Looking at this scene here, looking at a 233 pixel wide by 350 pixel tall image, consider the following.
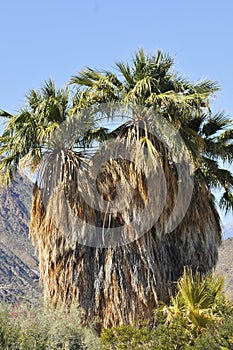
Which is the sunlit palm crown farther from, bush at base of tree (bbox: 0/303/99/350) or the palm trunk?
bush at base of tree (bbox: 0/303/99/350)

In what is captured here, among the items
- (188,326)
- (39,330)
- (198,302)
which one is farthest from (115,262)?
(39,330)

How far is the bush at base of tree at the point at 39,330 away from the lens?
348 inches

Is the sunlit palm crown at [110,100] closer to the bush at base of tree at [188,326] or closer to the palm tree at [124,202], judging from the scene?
the palm tree at [124,202]

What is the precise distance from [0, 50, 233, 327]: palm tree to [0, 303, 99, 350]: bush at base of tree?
1.91m

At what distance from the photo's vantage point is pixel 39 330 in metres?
9.09

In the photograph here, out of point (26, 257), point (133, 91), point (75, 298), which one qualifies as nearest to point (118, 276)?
point (75, 298)

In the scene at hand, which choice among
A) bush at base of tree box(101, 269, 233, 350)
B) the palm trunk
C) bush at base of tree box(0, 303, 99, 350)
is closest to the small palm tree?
bush at base of tree box(101, 269, 233, 350)

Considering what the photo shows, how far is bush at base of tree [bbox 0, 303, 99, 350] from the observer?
8.84m

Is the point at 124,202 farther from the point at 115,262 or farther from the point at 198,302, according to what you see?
the point at 198,302

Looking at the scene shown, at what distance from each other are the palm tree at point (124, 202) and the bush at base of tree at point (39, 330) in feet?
6.28

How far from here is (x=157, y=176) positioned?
11844 millimetres

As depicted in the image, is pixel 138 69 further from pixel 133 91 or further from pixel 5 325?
pixel 5 325

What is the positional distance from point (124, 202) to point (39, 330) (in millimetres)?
3733

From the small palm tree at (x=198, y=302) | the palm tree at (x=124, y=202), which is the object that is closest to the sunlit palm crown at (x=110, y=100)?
the palm tree at (x=124, y=202)
